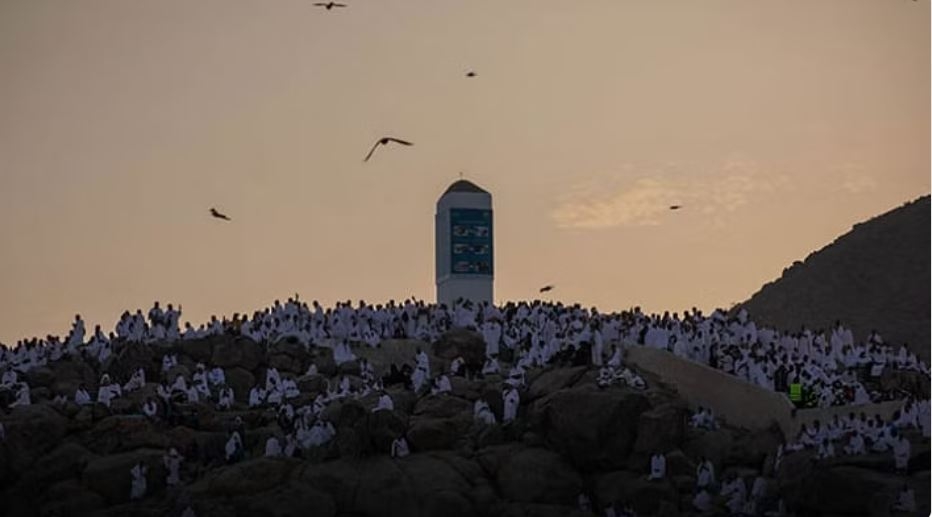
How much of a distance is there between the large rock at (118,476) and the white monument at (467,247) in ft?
69.2

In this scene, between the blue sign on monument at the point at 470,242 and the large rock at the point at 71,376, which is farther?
the blue sign on monument at the point at 470,242

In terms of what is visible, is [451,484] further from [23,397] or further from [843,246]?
[843,246]

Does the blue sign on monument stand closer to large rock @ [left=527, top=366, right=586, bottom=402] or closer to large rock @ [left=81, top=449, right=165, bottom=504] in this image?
large rock @ [left=527, top=366, right=586, bottom=402]

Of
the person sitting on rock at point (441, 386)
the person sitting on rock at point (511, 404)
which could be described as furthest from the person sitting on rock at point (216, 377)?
the person sitting on rock at point (511, 404)

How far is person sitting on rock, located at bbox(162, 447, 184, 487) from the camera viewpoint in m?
39.8

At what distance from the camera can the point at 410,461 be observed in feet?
128

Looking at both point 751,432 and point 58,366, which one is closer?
point 751,432

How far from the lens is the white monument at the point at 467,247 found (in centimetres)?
6012

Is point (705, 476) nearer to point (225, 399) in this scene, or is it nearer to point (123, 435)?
point (225, 399)

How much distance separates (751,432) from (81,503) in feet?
49.2

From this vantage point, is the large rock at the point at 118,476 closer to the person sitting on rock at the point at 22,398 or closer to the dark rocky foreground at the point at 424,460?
the dark rocky foreground at the point at 424,460

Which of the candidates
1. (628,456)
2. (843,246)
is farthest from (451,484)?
(843,246)

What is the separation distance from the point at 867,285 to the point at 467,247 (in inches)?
1284

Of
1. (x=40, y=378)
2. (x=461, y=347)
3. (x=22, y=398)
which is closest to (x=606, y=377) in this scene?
(x=461, y=347)
